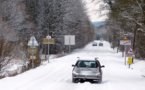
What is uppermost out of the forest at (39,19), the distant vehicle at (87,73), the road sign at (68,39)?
the forest at (39,19)

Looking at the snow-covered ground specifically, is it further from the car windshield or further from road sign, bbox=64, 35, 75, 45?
road sign, bbox=64, 35, 75, 45

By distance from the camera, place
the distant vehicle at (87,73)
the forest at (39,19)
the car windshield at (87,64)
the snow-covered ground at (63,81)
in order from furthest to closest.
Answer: the forest at (39,19) → the car windshield at (87,64) → the distant vehicle at (87,73) → the snow-covered ground at (63,81)

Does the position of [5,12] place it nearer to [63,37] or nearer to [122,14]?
[63,37]

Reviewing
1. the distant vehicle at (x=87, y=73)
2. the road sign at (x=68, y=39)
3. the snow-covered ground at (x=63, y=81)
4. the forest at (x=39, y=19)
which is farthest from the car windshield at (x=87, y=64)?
the road sign at (x=68, y=39)

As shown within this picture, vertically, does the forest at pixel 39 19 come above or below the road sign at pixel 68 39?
above

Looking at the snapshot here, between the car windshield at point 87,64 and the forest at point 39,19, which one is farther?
the forest at point 39,19

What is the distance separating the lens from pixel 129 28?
61344 millimetres

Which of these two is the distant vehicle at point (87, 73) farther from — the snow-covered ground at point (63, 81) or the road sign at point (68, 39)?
the road sign at point (68, 39)

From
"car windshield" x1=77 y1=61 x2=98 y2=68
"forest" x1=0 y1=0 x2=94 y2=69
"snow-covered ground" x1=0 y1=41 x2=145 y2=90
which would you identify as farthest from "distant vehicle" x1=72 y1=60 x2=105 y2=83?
"forest" x1=0 y1=0 x2=94 y2=69

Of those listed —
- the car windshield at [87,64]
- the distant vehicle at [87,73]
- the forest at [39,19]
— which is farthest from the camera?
the forest at [39,19]

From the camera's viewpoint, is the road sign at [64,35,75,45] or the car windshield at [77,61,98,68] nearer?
the car windshield at [77,61,98,68]

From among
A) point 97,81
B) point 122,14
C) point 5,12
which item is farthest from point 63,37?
point 97,81

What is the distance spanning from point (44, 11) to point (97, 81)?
50.2m

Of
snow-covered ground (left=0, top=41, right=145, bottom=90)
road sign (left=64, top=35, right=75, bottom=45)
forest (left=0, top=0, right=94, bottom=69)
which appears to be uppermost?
forest (left=0, top=0, right=94, bottom=69)
